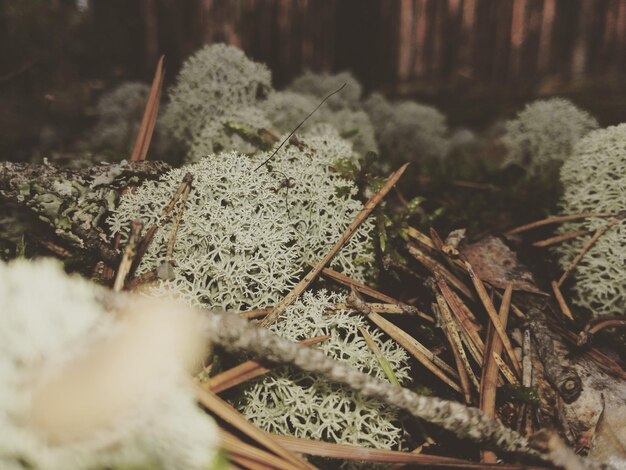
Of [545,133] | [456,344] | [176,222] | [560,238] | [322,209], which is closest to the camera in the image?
[456,344]

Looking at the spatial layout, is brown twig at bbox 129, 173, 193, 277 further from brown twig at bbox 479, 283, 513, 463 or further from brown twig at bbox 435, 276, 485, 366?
brown twig at bbox 479, 283, 513, 463

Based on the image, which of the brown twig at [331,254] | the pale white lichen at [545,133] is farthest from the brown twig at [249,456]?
the pale white lichen at [545,133]

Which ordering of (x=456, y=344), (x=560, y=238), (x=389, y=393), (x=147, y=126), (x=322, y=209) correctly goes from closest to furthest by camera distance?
1. (x=389, y=393)
2. (x=456, y=344)
3. (x=322, y=209)
4. (x=560, y=238)
5. (x=147, y=126)

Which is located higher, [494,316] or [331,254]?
[331,254]

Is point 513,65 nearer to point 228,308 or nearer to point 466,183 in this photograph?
point 466,183

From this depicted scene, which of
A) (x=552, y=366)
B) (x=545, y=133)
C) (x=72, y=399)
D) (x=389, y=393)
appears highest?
(x=545, y=133)

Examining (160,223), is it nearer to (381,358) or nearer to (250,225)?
(250,225)

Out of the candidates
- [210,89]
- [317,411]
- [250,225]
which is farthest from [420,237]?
[210,89]
